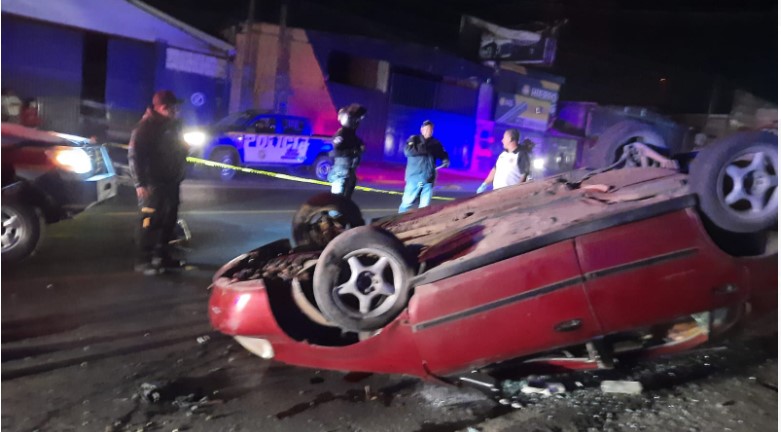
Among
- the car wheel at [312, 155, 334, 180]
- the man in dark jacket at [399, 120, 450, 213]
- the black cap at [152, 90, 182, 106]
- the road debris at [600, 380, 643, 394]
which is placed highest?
the black cap at [152, 90, 182, 106]

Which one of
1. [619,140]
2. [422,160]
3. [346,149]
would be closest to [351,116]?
[346,149]

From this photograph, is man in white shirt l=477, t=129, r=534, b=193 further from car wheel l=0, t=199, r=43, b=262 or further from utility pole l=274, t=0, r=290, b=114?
utility pole l=274, t=0, r=290, b=114

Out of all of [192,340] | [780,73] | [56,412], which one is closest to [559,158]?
[780,73]

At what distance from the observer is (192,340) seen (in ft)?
12.3

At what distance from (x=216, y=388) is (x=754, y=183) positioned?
291 cm

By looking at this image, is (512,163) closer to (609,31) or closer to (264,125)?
(264,125)

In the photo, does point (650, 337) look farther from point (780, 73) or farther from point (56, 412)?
point (56, 412)

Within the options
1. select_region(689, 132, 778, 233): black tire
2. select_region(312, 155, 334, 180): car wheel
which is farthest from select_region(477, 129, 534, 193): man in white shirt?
select_region(312, 155, 334, 180): car wheel

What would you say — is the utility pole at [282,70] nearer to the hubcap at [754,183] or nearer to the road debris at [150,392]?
the road debris at [150,392]

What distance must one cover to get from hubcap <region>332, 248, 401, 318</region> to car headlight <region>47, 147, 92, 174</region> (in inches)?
147

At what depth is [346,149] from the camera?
5.99 metres

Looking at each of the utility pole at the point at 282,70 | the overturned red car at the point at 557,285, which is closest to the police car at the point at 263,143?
the utility pole at the point at 282,70

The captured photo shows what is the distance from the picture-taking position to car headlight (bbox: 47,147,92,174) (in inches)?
204

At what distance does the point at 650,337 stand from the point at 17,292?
4.52m
